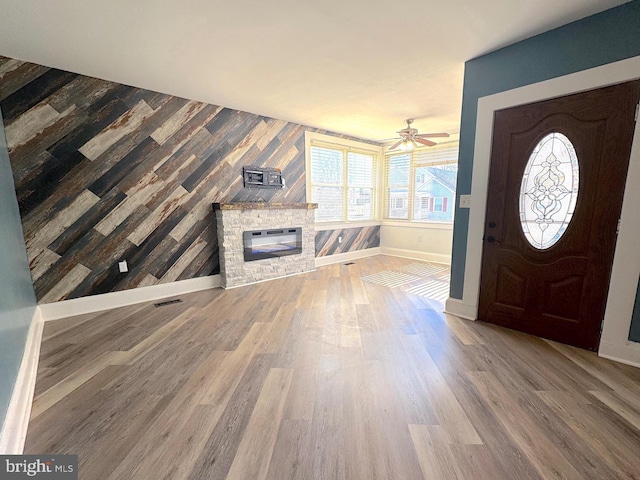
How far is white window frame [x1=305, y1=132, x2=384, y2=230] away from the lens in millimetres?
5066

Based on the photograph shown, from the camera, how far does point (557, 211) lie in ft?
7.59

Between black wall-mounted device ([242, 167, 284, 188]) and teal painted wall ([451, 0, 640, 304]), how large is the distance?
2.82m

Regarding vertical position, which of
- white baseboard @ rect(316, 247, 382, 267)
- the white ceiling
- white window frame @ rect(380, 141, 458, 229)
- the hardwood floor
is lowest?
the hardwood floor

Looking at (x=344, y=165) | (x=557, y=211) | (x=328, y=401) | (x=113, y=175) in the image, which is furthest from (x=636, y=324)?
(x=113, y=175)

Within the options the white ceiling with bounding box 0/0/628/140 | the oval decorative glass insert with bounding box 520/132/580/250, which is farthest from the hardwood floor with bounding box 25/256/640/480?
the white ceiling with bounding box 0/0/628/140

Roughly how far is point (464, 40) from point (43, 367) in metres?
4.22

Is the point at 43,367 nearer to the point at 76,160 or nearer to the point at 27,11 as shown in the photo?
the point at 76,160

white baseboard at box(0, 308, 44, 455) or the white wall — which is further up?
the white wall

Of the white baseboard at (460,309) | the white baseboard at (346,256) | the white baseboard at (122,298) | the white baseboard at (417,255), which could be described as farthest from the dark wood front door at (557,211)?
the white baseboard at (122,298)

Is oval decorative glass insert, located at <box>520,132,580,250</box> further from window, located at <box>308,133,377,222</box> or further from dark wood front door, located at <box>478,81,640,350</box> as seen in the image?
window, located at <box>308,133,377,222</box>

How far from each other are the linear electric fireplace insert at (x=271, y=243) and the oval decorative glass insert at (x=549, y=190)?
3216mm

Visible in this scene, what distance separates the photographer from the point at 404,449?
1341 millimetres

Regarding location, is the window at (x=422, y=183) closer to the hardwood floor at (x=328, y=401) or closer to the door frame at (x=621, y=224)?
the door frame at (x=621, y=224)

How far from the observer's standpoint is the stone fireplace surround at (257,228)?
393 cm
